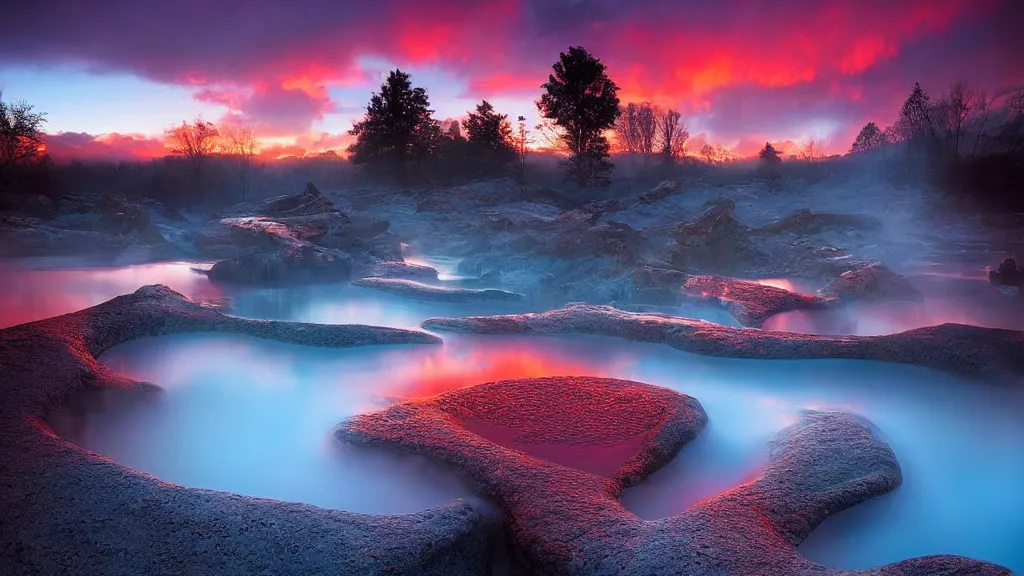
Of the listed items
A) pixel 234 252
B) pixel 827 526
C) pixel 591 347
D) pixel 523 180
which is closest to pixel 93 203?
pixel 234 252

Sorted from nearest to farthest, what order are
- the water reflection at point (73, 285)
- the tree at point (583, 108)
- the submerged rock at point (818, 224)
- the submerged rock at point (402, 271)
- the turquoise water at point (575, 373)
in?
the turquoise water at point (575, 373), the water reflection at point (73, 285), the submerged rock at point (402, 271), the submerged rock at point (818, 224), the tree at point (583, 108)

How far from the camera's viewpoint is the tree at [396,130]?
28.7 metres

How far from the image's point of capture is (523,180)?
2984cm

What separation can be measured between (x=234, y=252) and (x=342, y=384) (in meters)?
11.0

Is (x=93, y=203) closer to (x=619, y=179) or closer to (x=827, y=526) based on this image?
(x=619, y=179)

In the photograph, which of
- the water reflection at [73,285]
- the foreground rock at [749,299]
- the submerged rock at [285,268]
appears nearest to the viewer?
the foreground rock at [749,299]

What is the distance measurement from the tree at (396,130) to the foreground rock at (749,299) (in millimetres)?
21285

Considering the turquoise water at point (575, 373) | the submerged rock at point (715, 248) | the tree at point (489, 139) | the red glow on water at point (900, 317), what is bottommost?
the turquoise water at point (575, 373)

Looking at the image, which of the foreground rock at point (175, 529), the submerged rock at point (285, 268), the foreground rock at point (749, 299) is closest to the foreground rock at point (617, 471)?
the foreground rock at point (175, 529)

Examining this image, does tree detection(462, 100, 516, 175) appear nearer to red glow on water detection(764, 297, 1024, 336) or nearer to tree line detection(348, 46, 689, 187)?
tree line detection(348, 46, 689, 187)

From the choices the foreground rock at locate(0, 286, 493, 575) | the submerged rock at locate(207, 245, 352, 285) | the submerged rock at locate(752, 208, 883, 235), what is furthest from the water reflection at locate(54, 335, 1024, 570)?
the submerged rock at locate(752, 208, 883, 235)

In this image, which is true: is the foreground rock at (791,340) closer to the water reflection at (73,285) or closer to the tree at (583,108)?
the water reflection at (73,285)

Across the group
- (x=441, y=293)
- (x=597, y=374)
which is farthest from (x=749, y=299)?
(x=441, y=293)

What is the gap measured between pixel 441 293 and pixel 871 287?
26.0 ft
